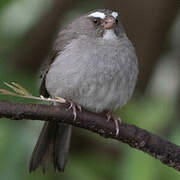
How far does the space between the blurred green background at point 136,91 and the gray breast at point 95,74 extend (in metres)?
0.20

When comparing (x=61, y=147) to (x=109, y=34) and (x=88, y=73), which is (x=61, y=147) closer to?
(x=88, y=73)

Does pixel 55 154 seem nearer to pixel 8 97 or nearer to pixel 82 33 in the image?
pixel 8 97

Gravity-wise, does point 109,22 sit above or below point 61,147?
above

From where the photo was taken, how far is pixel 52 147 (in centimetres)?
398

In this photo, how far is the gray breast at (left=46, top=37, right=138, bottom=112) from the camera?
12.2 feet

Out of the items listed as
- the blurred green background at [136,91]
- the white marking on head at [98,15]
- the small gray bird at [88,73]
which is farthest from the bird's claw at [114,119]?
the white marking on head at [98,15]

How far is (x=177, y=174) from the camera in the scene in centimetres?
346

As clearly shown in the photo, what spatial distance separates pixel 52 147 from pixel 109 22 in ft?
3.80

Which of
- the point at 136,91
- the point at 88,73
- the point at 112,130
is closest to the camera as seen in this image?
the point at 112,130

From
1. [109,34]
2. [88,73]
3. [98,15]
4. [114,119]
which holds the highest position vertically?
[98,15]

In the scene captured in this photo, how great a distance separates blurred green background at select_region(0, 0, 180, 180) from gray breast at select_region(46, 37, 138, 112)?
200mm

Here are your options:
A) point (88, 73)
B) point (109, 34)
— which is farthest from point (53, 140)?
point (109, 34)

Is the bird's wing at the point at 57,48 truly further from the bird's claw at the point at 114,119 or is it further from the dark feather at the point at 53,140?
the bird's claw at the point at 114,119

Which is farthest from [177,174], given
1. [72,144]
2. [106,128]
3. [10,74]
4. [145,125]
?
[72,144]
